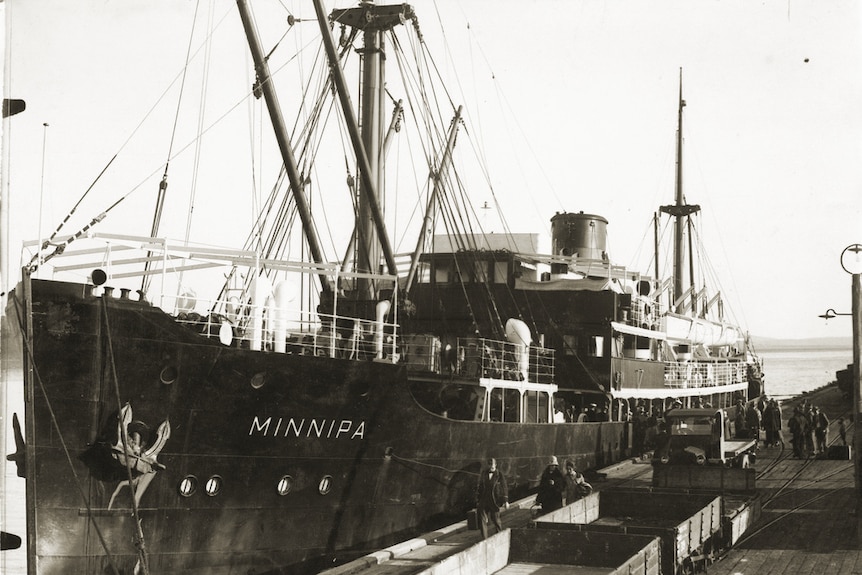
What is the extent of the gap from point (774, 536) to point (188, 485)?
985 cm

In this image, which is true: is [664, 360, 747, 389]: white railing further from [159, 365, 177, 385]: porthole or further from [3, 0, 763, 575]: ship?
[159, 365, 177, 385]: porthole

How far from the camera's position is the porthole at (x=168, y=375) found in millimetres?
14250

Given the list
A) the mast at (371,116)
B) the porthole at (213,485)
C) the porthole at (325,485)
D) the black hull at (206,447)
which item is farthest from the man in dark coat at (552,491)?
the mast at (371,116)

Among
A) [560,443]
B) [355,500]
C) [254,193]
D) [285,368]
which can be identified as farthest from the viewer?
[560,443]

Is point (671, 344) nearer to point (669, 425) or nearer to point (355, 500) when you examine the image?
point (669, 425)

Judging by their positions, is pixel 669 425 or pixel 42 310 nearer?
pixel 42 310

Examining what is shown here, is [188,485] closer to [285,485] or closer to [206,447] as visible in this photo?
[206,447]

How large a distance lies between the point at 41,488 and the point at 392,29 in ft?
50.0

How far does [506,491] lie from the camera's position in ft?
49.6

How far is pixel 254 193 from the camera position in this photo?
21812mm

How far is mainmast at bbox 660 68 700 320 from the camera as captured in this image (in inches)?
1864

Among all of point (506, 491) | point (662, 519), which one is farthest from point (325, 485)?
point (662, 519)

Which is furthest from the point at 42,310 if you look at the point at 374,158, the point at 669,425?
the point at 669,425

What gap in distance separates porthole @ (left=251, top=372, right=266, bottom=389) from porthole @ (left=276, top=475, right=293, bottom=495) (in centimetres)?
170
